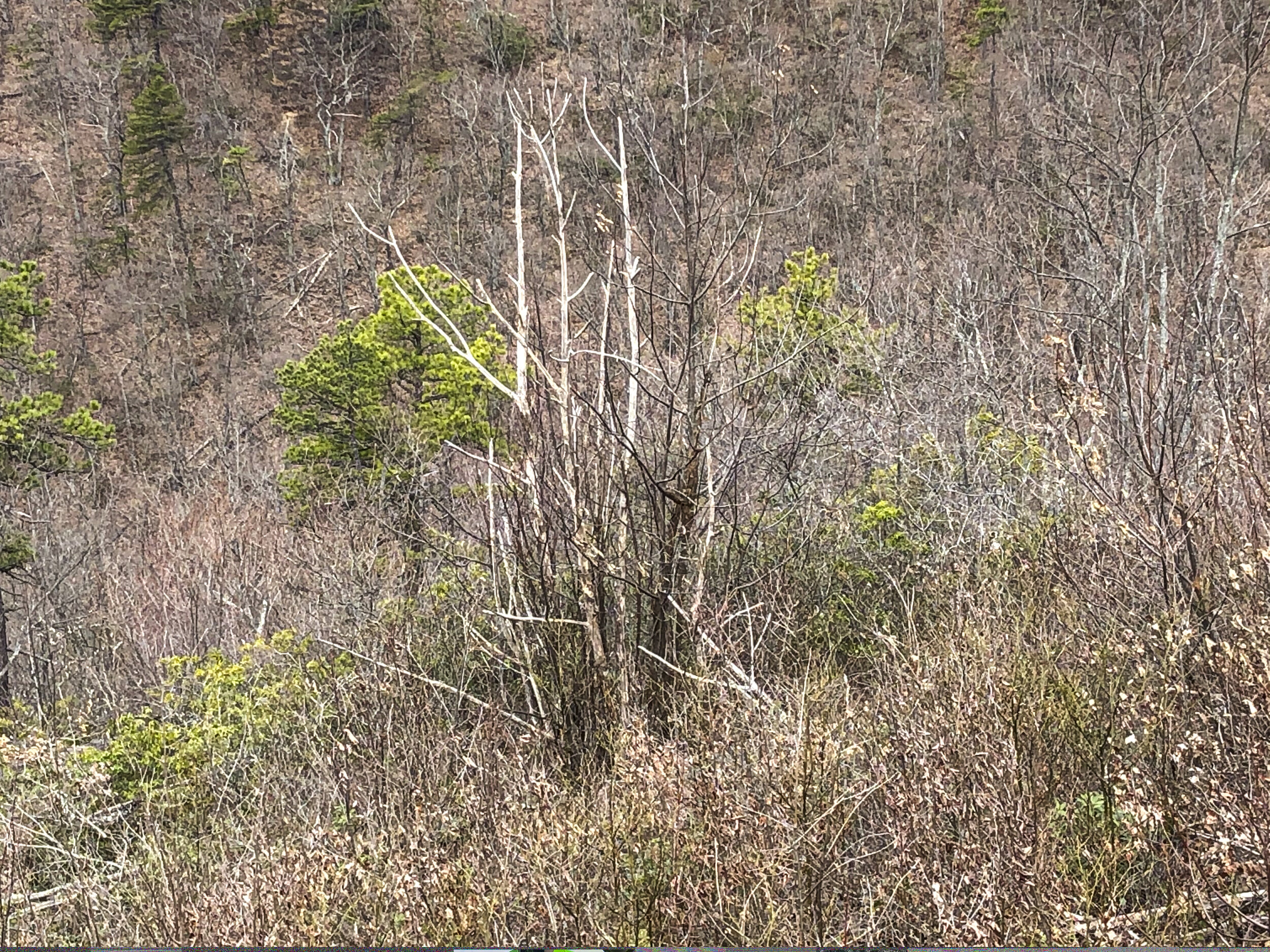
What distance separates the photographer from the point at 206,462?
2545cm

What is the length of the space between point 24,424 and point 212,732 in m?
5.85

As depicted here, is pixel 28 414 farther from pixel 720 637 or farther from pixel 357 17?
pixel 357 17

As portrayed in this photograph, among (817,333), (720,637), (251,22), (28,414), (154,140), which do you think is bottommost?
(28,414)

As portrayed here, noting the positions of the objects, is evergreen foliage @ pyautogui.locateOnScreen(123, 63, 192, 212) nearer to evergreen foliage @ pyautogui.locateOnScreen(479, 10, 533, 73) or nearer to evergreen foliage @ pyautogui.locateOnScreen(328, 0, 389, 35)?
evergreen foliage @ pyautogui.locateOnScreen(328, 0, 389, 35)

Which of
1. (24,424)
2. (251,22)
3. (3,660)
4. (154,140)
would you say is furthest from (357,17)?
(3,660)

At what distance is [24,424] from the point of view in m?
9.44

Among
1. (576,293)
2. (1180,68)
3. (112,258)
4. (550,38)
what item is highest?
(550,38)

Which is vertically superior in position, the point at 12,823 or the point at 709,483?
the point at 709,483

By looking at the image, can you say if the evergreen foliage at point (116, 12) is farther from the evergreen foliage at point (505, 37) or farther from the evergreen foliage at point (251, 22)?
the evergreen foliage at point (505, 37)

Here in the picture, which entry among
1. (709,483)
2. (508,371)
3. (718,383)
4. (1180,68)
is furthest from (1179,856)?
(1180,68)

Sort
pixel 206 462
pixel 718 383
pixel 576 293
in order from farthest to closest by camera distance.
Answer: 1. pixel 206 462
2. pixel 718 383
3. pixel 576 293

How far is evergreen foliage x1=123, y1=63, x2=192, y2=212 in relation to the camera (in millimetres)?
33125

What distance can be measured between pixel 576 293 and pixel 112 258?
34389mm

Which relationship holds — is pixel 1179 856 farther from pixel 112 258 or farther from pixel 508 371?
pixel 112 258
